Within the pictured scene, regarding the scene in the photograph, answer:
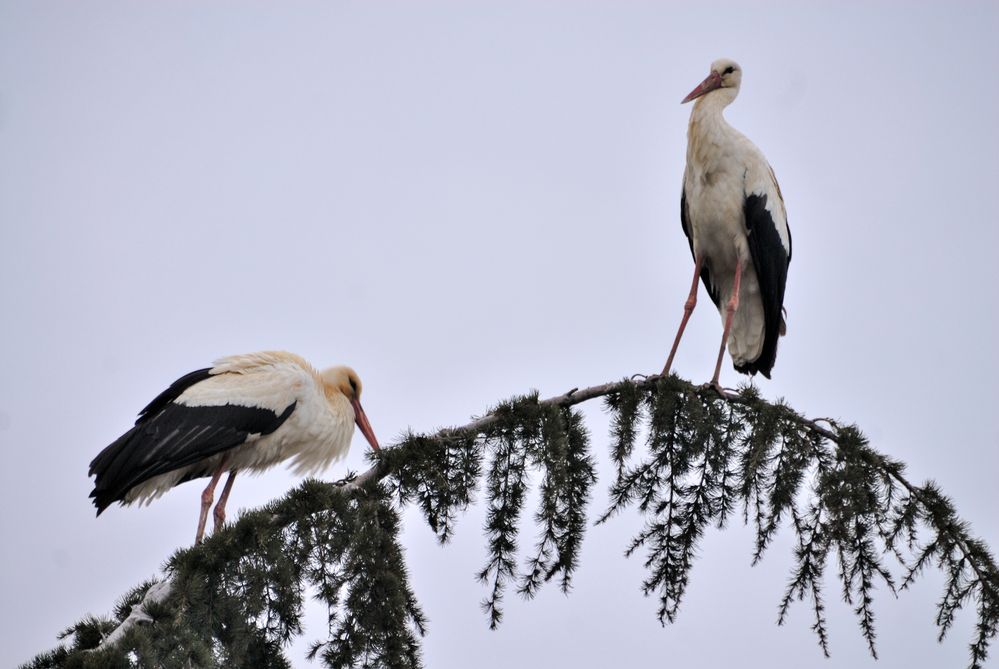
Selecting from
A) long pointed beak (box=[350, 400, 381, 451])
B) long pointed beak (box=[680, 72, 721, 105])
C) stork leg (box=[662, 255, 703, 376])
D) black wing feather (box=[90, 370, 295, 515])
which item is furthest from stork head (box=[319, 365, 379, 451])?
long pointed beak (box=[680, 72, 721, 105])

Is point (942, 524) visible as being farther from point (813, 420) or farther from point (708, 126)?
point (708, 126)

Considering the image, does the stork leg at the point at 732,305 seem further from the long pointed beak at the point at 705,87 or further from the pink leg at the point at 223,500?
the pink leg at the point at 223,500

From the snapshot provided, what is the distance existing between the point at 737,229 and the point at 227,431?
3426 millimetres

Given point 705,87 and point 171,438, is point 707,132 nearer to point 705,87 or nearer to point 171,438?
point 705,87

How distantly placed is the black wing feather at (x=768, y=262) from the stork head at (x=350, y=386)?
2.92m

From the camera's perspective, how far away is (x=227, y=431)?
23.2 ft

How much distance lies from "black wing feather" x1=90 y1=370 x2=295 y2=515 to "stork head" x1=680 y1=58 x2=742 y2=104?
11.4 ft

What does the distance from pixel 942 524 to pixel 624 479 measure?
135 centimetres

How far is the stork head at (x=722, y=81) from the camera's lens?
7543mm

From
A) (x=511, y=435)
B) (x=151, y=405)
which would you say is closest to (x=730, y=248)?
(x=511, y=435)

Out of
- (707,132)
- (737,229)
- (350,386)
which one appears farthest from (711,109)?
(350,386)

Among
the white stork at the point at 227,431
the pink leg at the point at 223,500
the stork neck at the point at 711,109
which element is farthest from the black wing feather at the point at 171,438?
the stork neck at the point at 711,109

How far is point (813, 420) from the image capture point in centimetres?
499

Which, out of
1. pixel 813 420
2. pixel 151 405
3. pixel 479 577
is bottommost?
pixel 479 577
